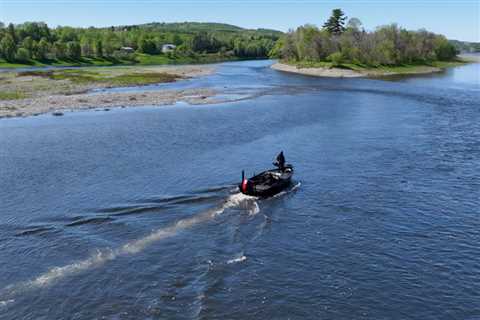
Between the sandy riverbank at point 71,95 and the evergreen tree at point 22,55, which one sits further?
the evergreen tree at point 22,55

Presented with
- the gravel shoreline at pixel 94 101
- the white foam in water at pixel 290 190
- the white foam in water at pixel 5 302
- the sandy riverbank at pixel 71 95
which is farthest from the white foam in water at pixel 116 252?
the sandy riverbank at pixel 71 95

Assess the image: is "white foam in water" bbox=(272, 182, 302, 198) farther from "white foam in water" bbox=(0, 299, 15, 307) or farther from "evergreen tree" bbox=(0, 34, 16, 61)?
"evergreen tree" bbox=(0, 34, 16, 61)

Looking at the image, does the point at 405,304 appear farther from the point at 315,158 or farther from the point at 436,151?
the point at 436,151

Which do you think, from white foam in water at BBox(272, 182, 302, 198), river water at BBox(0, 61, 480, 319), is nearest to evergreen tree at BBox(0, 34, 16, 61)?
river water at BBox(0, 61, 480, 319)

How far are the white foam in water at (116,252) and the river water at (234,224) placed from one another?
0.12 metres

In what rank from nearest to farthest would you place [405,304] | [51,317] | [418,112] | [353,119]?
[51,317] < [405,304] < [353,119] < [418,112]

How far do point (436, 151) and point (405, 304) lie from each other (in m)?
35.3

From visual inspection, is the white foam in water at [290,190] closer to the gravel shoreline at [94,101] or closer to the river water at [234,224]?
the river water at [234,224]

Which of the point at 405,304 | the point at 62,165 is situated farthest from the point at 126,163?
the point at 405,304

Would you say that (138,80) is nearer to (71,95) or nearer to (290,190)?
(71,95)

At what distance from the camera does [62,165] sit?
2018 inches

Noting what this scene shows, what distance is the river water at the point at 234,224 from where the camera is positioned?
26438mm

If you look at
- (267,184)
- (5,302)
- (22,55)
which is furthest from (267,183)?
(22,55)

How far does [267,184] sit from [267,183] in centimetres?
18
